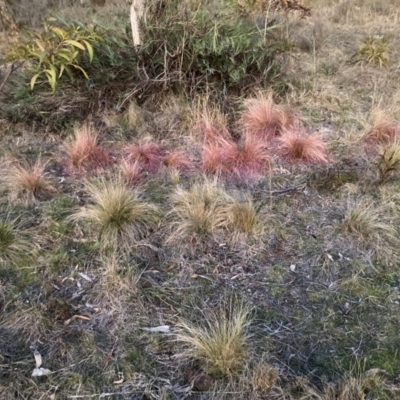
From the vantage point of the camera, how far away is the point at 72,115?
4152 mm

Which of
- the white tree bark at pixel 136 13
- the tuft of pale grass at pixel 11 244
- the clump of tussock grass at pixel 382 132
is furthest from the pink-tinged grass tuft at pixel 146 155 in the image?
the clump of tussock grass at pixel 382 132

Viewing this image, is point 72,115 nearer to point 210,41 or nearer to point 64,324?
point 210,41

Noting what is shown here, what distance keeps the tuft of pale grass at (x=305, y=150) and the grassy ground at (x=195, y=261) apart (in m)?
0.03

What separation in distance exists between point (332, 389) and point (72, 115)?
3.36 meters

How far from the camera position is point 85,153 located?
11.6 ft

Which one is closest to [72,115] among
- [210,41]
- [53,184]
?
[53,184]

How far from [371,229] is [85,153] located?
2246 mm

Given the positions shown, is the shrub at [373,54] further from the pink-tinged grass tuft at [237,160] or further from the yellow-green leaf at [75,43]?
the yellow-green leaf at [75,43]

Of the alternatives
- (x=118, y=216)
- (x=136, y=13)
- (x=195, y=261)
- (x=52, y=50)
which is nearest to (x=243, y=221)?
(x=195, y=261)

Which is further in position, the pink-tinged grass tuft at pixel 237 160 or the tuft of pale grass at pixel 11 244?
the pink-tinged grass tuft at pixel 237 160

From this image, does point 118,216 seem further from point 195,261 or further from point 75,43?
point 75,43

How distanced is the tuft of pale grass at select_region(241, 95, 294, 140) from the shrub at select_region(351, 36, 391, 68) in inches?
85.1

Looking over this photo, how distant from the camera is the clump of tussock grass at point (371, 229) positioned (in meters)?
2.62

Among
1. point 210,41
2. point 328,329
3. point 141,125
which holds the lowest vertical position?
point 141,125
